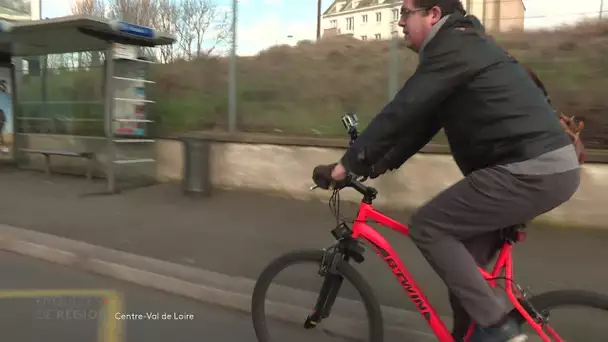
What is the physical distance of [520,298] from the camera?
2537 mm

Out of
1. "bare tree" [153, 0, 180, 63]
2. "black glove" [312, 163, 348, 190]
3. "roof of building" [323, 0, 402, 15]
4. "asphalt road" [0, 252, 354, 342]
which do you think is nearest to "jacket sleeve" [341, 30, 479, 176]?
"black glove" [312, 163, 348, 190]

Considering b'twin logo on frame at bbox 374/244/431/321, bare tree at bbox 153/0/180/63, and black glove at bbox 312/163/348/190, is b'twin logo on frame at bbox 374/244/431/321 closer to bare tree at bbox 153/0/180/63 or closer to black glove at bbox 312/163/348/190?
black glove at bbox 312/163/348/190

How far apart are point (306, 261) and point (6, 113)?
33.1 ft

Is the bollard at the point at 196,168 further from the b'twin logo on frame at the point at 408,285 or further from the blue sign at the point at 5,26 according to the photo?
the b'twin logo on frame at the point at 408,285

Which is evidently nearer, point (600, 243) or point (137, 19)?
point (600, 243)

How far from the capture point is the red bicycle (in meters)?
2.50

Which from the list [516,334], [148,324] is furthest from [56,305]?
[516,334]

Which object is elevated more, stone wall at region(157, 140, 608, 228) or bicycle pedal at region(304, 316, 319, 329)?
stone wall at region(157, 140, 608, 228)

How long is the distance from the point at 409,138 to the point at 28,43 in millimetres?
9249

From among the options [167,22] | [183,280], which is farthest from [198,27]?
[183,280]

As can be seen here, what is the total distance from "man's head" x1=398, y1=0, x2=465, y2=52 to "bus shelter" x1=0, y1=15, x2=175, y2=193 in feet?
21.2

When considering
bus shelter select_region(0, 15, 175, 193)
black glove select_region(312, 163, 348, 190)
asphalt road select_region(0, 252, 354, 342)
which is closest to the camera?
black glove select_region(312, 163, 348, 190)

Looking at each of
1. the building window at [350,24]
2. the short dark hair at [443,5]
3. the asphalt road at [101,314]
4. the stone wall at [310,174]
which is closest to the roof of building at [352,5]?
the building window at [350,24]

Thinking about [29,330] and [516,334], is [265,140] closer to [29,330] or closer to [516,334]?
[29,330]
